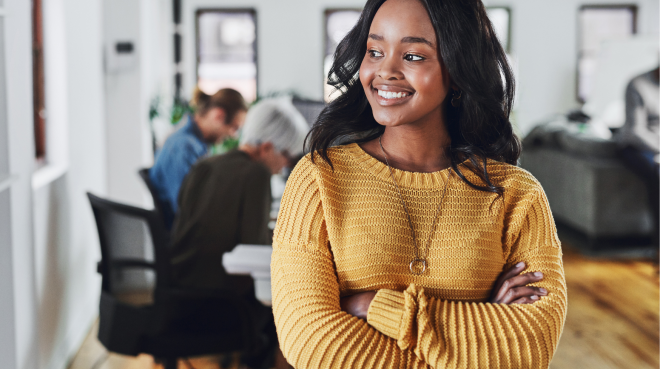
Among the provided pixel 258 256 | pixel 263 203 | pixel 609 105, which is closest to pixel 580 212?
pixel 609 105

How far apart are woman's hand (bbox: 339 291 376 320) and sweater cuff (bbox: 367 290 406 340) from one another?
0.02 meters

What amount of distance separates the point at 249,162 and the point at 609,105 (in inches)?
253

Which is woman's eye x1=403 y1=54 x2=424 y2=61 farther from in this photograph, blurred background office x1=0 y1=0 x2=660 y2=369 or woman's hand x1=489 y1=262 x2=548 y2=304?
woman's hand x1=489 y1=262 x2=548 y2=304

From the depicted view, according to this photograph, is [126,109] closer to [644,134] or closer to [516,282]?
[516,282]

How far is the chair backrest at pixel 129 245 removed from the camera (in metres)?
2.09

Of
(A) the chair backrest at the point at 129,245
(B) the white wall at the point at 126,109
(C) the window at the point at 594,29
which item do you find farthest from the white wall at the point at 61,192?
(C) the window at the point at 594,29

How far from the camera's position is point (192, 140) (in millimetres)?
3139

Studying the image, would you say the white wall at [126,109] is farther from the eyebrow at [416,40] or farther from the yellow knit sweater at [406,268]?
the eyebrow at [416,40]

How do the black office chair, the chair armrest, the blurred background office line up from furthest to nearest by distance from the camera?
the chair armrest < the black office chair < the blurred background office

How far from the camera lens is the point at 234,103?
3.33 meters

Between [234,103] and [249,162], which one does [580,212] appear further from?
[249,162]

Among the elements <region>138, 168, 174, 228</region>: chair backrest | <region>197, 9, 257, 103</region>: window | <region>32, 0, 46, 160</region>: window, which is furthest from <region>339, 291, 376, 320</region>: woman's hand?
<region>197, 9, 257, 103</region>: window

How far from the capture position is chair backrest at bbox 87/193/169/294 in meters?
2.09

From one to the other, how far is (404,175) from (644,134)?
411 centimetres
